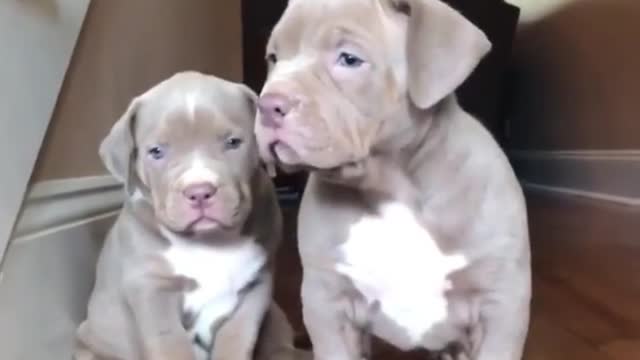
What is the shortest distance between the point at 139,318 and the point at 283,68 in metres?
0.43

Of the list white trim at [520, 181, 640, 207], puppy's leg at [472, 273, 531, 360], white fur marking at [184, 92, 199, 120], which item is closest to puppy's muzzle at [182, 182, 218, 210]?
white fur marking at [184, 92, 199, 120]

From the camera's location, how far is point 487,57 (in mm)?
3213

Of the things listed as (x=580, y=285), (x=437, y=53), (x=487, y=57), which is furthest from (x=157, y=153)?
(x=487, y=57)

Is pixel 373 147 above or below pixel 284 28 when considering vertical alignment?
below

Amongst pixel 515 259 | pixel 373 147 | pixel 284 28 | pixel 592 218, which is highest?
pixel 284 28

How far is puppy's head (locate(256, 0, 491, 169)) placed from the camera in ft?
3.91

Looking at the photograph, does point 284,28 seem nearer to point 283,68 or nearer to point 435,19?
point 283,68

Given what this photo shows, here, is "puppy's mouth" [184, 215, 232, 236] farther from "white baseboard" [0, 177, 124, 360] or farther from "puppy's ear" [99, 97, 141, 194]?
"white baseboard" [0, 177, 124, 360]

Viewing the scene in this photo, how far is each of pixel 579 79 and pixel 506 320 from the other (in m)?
2.51

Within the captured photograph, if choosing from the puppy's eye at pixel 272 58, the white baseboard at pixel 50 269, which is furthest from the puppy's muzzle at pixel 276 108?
the white baseboard at pixel 50 269

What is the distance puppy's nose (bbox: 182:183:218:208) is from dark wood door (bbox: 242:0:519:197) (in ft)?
5.21

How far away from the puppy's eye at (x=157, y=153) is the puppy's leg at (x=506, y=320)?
0.47 metres

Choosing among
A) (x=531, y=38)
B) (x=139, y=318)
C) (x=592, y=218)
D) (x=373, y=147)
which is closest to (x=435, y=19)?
(x=373, y=147)

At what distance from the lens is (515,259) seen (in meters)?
1.28
